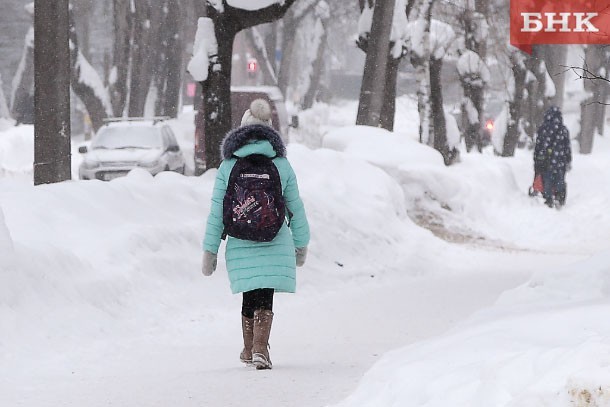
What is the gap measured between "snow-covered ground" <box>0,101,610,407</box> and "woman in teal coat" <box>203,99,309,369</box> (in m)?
0.36

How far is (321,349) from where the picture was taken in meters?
9.08

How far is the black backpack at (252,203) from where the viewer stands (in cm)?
761

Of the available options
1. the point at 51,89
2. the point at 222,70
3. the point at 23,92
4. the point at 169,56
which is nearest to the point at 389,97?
the point at 222,70

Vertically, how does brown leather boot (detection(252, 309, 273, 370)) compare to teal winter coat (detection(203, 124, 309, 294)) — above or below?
below

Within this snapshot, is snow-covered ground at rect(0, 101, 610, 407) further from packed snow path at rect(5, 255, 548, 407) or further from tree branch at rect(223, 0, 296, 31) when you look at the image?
tree branch at rect(223, 0, 296, 31)

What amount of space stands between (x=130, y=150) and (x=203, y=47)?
366 inches

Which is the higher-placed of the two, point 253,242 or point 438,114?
point 253,242

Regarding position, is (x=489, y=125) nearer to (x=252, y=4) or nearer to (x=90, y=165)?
(x=90, y=165)

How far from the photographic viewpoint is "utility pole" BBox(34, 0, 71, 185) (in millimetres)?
14102

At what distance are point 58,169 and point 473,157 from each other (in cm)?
1566

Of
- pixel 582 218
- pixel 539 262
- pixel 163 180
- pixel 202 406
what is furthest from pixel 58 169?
pixel 582 218

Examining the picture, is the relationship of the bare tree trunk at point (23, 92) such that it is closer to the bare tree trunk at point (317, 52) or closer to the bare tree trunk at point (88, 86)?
the bare tree trunk at point (317, 52)

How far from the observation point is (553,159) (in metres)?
23.0

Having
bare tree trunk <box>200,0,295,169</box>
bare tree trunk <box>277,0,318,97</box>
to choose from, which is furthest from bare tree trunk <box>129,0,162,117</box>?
bare tree trunk <box>200,0,295,169</box>
